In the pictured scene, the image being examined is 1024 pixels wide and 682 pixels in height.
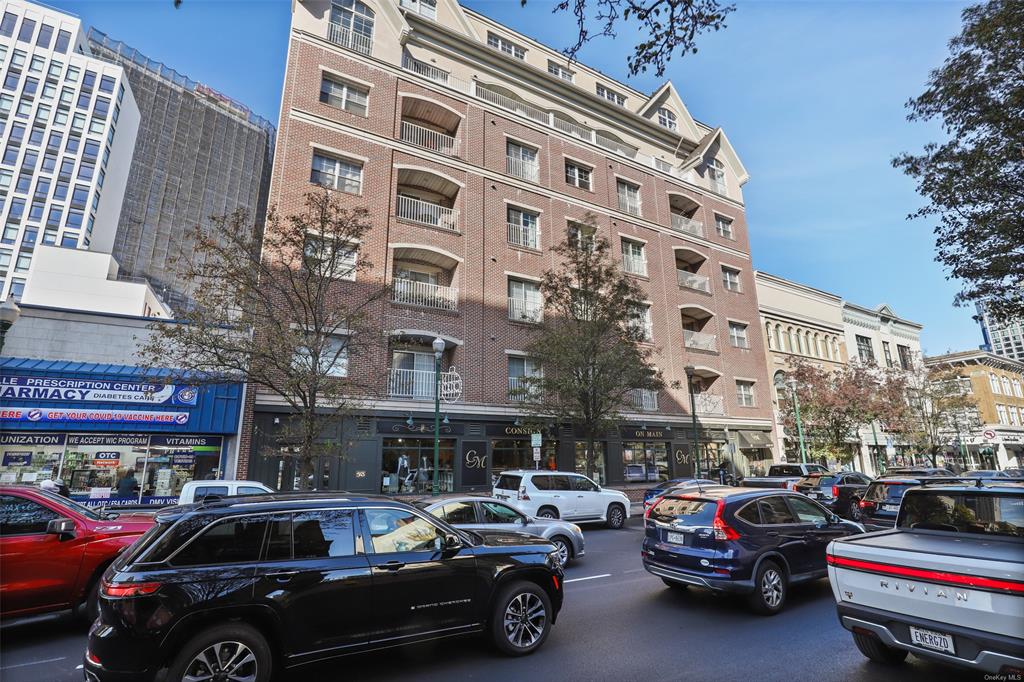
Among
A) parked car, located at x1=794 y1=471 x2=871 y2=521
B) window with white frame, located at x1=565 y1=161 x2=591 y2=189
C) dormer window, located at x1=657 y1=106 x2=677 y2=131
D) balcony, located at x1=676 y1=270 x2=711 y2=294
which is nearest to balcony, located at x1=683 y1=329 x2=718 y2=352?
balcony, located at x1=676 y1=270 x2=711 y2=294

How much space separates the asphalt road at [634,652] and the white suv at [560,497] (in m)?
5.95

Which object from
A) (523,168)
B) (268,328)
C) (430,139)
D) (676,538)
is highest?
(430,139)

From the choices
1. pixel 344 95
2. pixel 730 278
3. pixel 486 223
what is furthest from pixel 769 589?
pixel 730 278

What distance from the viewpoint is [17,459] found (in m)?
13.7

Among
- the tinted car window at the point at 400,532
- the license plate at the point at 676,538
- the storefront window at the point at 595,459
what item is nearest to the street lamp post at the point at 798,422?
the storefront window at the point at 595,459

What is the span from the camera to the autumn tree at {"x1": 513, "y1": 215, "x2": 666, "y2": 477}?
1788 cm

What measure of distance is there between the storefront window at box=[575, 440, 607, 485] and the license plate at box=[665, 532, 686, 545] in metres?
14.9

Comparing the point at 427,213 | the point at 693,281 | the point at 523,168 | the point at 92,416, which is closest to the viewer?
the point at 92,416

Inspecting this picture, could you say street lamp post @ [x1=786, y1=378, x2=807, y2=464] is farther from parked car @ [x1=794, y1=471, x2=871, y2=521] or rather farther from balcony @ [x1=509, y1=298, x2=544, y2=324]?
balcony @ [x1=509, y1=298, x2=544, y2=324]

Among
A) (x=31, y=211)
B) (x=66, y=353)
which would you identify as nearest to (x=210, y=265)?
(x=66, y=353)

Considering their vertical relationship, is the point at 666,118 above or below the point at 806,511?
above

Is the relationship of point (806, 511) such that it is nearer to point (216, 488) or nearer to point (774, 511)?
point (774, 511)

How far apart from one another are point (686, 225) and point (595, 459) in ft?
55.4

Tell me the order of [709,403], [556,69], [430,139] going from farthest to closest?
1. [556,69]
2. [709,403]
3. [430,139]
